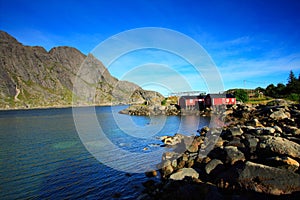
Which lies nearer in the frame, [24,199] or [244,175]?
[244,175]

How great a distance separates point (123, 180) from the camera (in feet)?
45.6

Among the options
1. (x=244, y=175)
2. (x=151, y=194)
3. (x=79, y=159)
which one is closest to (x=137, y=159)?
(x=79, y=159)

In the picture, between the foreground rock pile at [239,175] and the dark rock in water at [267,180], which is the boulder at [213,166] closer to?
the foreground rock pile at [239,175]

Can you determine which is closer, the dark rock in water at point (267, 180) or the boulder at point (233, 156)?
the dark rock in water at point (267, 180)

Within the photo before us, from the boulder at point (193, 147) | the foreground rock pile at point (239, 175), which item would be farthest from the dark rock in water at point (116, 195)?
the boulder at point (193, 147)

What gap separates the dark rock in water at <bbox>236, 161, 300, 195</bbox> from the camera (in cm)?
822

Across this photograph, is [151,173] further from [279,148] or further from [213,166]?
[279,148]

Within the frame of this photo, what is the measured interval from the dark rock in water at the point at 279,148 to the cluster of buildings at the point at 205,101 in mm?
55803

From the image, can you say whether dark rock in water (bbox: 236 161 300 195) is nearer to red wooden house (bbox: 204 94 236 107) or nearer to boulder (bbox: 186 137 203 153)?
boulder (bbox: 186 137 203 153)

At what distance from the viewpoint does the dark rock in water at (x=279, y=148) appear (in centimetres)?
1120

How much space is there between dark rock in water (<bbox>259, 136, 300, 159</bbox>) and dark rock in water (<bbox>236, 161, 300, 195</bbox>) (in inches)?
128

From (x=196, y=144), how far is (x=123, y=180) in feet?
28.9

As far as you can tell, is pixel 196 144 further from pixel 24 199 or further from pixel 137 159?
pixel 24 199

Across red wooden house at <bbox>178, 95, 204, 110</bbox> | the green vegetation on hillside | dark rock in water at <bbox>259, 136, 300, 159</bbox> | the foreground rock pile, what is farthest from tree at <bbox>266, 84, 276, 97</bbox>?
dark rock in water at <bbox>259, 136, 300, 159</bbox>
